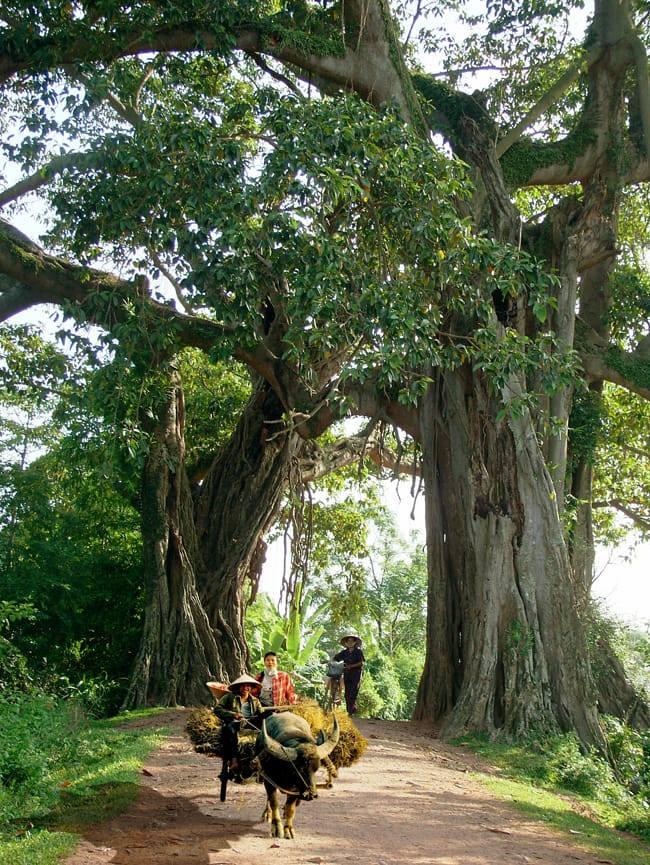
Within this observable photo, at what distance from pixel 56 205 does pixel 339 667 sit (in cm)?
624

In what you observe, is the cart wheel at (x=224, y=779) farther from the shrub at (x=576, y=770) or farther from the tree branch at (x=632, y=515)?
the tree branch at (x=632, y=515)

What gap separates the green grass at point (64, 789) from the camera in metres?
4.99

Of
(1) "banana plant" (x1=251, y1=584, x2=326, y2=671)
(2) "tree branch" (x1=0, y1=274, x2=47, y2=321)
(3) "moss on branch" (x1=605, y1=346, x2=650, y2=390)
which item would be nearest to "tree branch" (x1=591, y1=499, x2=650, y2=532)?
(3) "moss on branch" (x1=605, y1=346, x2=650, y2=390)

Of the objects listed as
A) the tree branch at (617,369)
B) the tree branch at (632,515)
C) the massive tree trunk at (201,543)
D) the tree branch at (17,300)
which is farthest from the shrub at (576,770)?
the tree branch at (632,515)

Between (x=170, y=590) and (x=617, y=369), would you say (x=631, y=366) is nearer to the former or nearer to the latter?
(x=617, y=369)

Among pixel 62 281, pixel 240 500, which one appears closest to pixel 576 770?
pixel 240 500

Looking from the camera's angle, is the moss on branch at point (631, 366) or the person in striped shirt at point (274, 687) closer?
the person in striped shirt at point (274, 687)

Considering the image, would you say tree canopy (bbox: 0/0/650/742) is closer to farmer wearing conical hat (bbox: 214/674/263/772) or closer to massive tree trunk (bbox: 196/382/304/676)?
massive tree trunk (bbox: 196/382/304/676)

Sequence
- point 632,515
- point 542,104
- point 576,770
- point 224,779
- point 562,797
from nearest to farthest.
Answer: point 224,779 < point 562,797 < point 576,770 < point 542,104 < point 632,515

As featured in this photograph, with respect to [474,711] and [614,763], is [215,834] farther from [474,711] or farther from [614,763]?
[614,763]

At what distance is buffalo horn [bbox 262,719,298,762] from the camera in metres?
5.06

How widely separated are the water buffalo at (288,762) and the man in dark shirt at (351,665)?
7.41m

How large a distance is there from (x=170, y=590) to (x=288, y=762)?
848cm

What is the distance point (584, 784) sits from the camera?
941 cm
